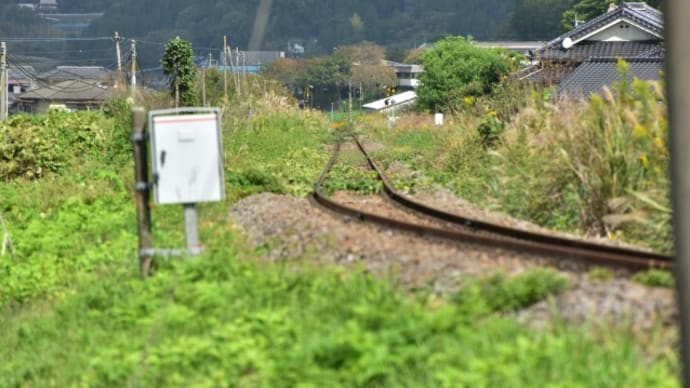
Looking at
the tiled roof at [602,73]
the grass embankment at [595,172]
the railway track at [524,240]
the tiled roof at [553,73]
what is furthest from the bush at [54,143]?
the tiled roof at [553,73]

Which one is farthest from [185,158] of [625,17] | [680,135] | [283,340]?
[625,17]

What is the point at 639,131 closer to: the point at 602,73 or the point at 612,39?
the point at 602,73

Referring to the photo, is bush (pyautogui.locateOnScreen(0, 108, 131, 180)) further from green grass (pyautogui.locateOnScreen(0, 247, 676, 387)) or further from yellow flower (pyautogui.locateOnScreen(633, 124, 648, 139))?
green grass (pyautogui.locateOnScreen(0, 247, 676, 387))

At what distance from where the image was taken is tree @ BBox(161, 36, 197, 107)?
140ft

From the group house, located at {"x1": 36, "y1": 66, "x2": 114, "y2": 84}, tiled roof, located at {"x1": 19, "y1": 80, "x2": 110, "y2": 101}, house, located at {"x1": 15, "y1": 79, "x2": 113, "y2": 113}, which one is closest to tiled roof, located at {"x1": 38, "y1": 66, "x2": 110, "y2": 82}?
house, located at {"x1": 36, "y1": 66, "x2": 114, "y2": 84}

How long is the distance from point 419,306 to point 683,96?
2.52 m

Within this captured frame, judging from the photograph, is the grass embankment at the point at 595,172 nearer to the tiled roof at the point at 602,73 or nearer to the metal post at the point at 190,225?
the metal post at the point at 190,225

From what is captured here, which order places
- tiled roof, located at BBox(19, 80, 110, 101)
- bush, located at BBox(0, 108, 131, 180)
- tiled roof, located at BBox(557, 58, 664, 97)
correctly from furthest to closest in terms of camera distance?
tiled roof, located at BBox(19, 80, 110, 101) → tiled roof, located at BBox(557, 58, 664, 97) → bush, located at BBox(0, 108, 131, 180)

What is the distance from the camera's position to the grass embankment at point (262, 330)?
5418mm

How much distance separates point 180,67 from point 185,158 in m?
35.6

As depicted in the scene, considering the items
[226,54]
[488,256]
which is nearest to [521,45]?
[226,54]

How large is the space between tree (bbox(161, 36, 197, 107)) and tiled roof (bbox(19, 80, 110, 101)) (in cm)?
6755

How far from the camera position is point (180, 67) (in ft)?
144

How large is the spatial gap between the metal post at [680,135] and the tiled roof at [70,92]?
359ft
